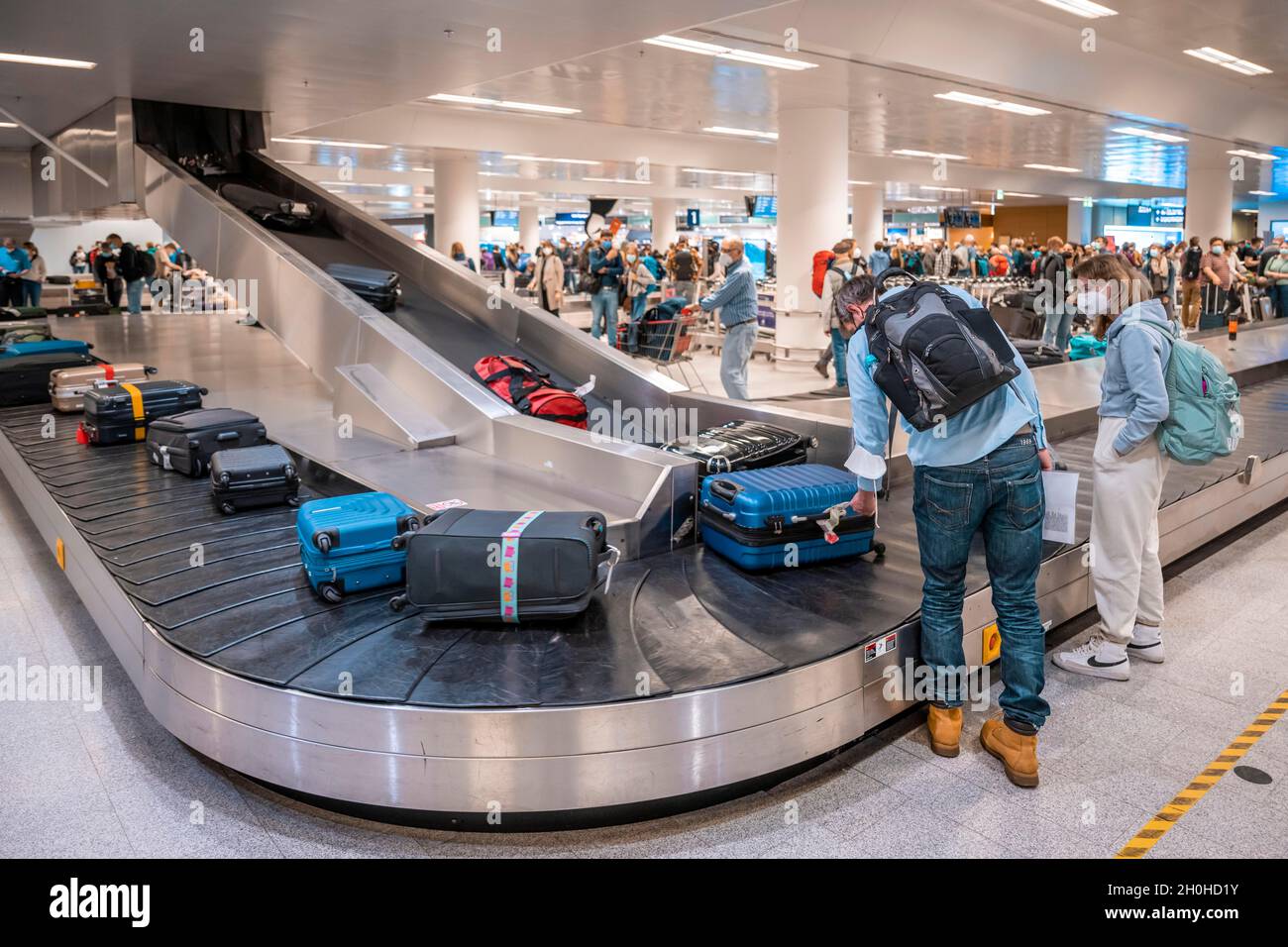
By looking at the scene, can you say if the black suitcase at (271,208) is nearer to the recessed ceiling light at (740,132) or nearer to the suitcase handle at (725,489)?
the suitcase handle at (725,489)

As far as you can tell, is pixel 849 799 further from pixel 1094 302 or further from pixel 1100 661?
pixel 1094 302

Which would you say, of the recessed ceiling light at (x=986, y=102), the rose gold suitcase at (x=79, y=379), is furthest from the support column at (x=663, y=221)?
the rose gold suitcase at (x=79, y=379)

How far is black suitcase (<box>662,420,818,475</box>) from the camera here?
4.91 metres

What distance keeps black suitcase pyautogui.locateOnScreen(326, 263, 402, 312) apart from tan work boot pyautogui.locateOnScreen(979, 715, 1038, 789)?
21.8ft

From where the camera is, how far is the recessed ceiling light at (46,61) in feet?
28.1

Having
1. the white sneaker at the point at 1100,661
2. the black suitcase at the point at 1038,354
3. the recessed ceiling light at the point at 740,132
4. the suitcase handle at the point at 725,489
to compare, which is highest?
the recessed ceiling light at the point at 740,132

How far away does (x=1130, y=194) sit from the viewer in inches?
1596

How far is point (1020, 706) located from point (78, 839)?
3.10 metres

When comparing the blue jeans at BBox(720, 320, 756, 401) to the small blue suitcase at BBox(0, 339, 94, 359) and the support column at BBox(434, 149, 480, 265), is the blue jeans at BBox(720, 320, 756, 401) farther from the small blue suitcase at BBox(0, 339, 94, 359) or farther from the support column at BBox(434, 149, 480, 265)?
the support column at BBox(434, 149, 480, 265)

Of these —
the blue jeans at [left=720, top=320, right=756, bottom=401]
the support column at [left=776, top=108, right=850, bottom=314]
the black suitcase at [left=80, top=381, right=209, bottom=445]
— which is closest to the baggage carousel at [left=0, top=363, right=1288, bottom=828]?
the black suitcase at [left=80, top=381, right=209, bottom=445]

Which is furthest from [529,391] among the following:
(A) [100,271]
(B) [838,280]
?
(A) [100,271]

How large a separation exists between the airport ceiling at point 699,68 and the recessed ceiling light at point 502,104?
40 centimetres
